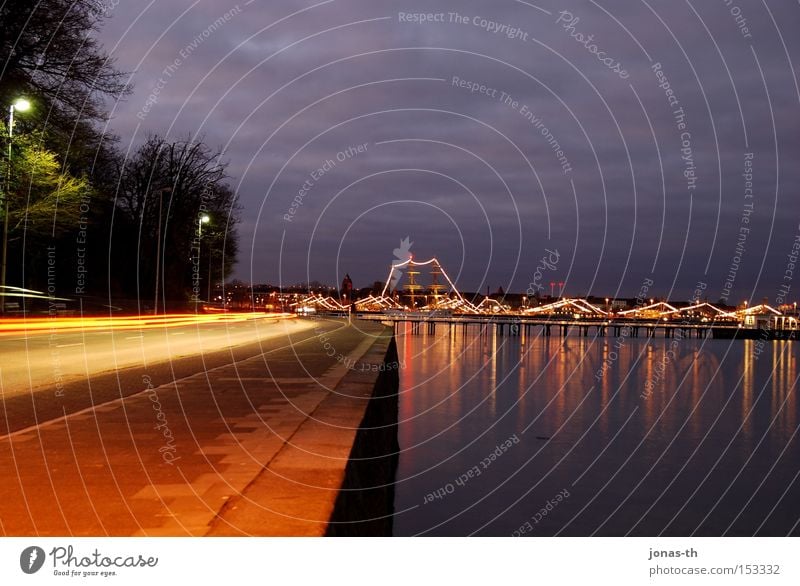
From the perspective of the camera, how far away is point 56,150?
119 ft

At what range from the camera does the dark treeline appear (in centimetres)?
2833

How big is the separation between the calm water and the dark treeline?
61.7 ft

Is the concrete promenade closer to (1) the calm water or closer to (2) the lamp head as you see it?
(1) the calm water

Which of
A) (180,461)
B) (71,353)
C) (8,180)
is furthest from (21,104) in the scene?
(180,461)

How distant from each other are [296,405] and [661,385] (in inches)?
2393

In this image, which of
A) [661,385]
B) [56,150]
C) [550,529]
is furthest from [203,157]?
[550,529]

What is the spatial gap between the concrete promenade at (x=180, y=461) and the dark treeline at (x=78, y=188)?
16.0 metres

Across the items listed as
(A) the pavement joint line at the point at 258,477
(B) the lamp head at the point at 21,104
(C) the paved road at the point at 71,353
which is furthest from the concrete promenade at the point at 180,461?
(B) the lamp head at the point at 21,104

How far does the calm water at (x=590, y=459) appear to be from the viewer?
27.9m

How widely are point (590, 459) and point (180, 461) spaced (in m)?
28.3

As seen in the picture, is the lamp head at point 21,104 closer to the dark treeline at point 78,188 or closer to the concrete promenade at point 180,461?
the dark treeline at point 78,188

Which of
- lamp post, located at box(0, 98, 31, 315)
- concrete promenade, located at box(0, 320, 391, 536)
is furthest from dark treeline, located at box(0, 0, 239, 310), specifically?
concrete promenade, located at box(0, 320, 391, 536)

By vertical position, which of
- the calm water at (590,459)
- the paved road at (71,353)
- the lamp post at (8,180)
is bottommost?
the calm water at (590,459)
